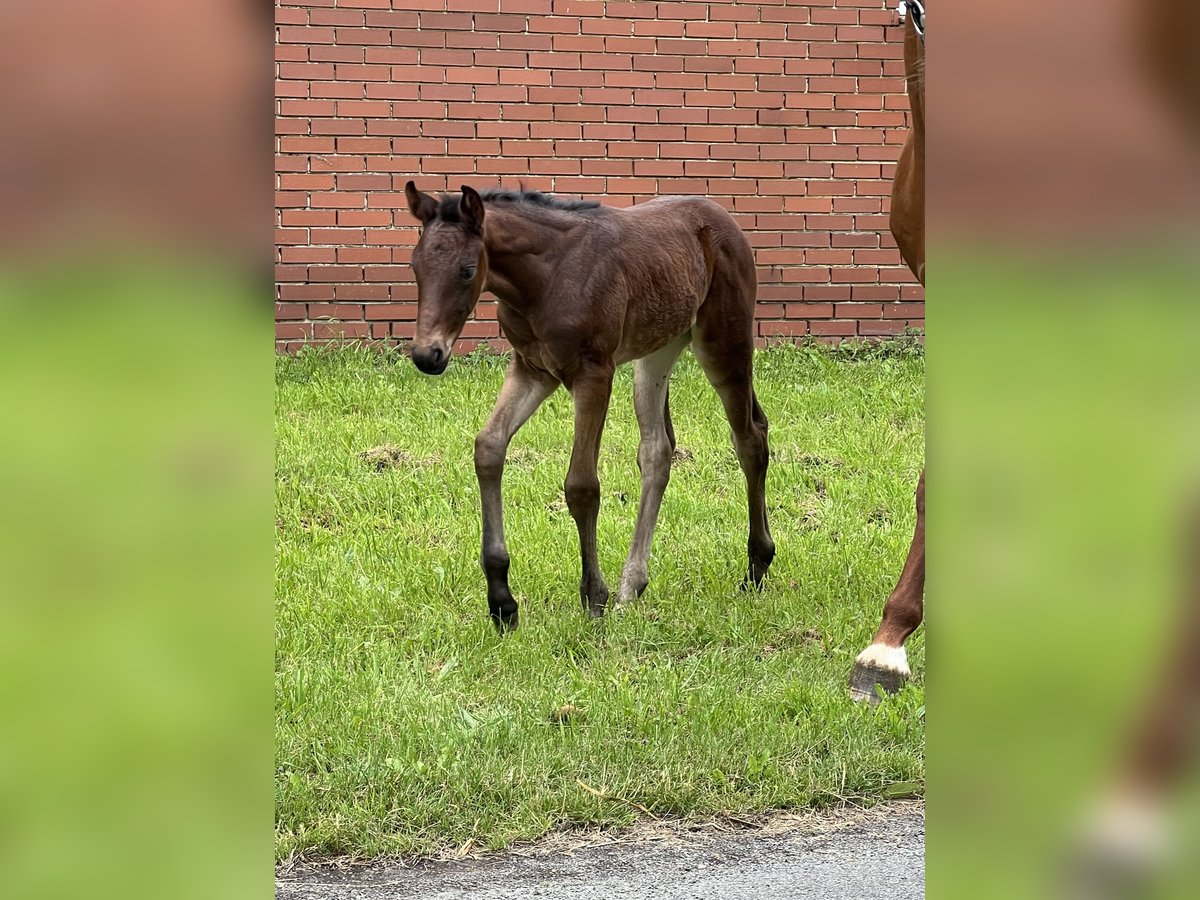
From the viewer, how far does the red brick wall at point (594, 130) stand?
9469 mm

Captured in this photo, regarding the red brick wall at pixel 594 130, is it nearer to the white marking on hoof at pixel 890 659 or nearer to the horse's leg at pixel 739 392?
the horse's leg at pixel 739 392

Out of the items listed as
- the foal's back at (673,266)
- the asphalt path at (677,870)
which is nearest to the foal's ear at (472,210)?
the foal's back at (673,266)

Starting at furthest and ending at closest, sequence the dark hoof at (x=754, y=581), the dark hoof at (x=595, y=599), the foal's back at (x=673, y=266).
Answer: the dark hoof at (x=754, y=581), the foal's back at (x=673, y=266), the dark hoof at (x=595, y=599)

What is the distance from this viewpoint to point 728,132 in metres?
10.1

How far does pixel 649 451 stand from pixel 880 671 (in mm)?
1831

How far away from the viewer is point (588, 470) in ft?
16.1

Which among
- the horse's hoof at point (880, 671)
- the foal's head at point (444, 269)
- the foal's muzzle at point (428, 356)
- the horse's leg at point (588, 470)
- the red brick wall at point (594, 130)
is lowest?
the horse's hoof at point (880, 671)

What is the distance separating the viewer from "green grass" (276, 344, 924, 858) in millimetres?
3371

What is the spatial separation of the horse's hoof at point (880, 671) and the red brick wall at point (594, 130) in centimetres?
608

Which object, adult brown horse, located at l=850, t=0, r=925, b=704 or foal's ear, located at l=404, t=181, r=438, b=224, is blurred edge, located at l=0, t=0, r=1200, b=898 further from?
foal's ear, located at l=404, t=181, r=438, b=224
